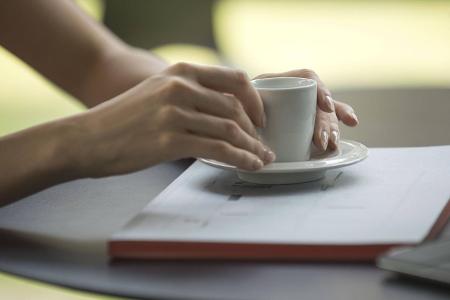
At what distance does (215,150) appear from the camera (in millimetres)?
928

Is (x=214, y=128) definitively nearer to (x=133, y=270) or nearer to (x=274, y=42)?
(x=133, y=270)

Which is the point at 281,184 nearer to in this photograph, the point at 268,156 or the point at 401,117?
the point at 268,156

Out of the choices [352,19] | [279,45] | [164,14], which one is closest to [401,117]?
[164,14]

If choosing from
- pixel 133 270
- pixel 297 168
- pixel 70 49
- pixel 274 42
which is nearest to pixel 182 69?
pixel 297 168

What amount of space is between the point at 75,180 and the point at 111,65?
448mm

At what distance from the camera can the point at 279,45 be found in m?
4.53

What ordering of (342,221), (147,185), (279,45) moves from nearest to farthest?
(342,221)
(147,185)
(279,45)

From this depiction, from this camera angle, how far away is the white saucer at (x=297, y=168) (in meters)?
0.95

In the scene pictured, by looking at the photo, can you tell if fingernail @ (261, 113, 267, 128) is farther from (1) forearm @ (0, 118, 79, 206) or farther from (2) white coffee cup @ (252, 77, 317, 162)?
(1) forearm @ (0, 118, 79, 206)

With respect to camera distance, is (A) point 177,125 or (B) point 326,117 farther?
(B) point 326,117

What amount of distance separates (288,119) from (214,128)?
0.09m

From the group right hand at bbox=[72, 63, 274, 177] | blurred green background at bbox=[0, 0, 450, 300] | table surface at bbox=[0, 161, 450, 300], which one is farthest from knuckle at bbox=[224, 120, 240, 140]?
blurred green background at bbox=[0, 0, 450, 300]

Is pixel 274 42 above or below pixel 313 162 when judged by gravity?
below

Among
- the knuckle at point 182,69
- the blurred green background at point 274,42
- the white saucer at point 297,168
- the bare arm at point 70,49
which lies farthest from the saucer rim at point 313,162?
the blurred green background at point 274,42
